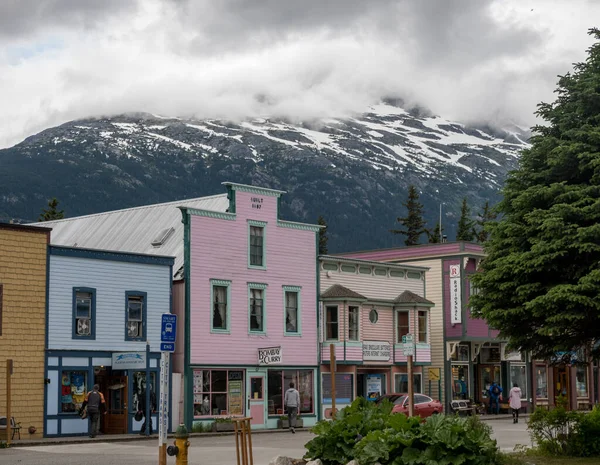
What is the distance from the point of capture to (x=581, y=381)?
65.2m

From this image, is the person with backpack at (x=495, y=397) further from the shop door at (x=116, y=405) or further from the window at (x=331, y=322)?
the shop door at (x=116, y=405)

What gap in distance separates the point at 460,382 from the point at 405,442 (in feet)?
128

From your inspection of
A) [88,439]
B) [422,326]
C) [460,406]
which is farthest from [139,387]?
[460,406]

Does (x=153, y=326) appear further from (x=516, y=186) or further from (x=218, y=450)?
(x=516, y=186)

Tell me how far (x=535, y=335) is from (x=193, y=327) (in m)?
20.8

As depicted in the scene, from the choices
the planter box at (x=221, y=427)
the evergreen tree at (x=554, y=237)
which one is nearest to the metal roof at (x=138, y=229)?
the planter box at (x=221, y=427)

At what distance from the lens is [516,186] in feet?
89.0

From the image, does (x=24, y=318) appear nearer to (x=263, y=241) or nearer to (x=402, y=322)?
(x=263, y=241)

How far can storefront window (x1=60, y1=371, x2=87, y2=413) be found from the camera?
132 ft

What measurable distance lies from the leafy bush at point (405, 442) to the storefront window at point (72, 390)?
20594 mm

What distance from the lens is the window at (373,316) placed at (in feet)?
171

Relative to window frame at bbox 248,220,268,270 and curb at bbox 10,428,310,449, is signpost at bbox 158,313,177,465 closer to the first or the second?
curb at bbox 10,428,310,449

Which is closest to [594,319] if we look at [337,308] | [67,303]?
[67,303]

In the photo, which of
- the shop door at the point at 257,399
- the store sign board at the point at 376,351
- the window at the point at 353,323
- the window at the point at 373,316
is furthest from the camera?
the window at the point at 373,316
